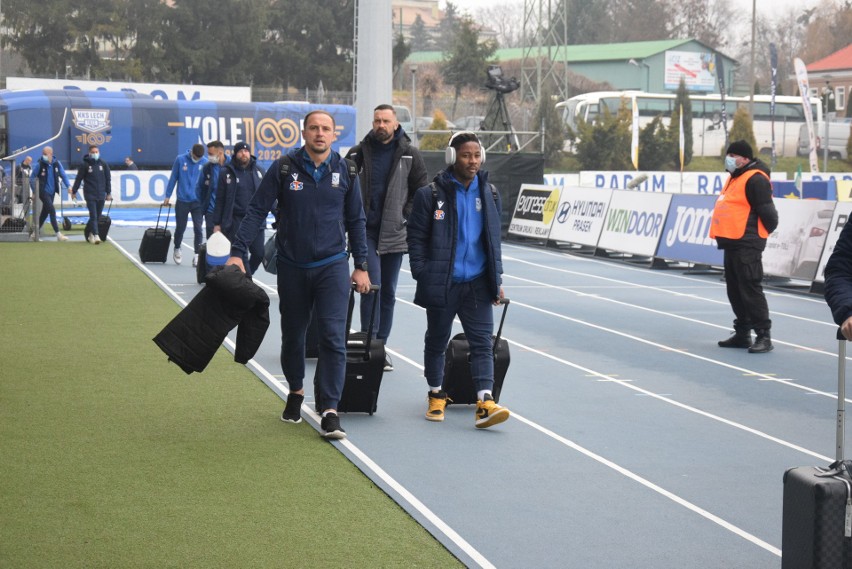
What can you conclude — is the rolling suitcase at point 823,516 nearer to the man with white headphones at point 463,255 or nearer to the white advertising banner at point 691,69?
the man with white headphones at point 463,255

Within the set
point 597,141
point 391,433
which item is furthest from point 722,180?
point 391,433

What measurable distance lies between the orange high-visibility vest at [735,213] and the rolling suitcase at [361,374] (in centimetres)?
492

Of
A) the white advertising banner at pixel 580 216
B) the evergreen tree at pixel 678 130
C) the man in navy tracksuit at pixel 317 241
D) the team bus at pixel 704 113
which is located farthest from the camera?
the team bus at pixel 704 113

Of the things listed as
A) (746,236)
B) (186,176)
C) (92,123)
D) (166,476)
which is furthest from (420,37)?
(166,476)

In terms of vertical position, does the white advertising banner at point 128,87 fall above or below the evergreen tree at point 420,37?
below

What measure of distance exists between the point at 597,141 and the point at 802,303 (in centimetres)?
4424

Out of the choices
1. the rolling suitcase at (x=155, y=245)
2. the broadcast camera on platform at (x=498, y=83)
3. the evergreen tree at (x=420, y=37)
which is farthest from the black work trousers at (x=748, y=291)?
the evergreen tree at (x=420, y=37)

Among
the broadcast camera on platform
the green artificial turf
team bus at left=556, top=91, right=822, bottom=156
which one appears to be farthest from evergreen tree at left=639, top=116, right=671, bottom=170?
the green artificial turf

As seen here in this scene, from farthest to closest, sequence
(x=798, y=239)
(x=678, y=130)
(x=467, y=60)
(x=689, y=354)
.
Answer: (x=467, y=60) → (x=678, y=130) → (x=798, y=239) → (x=689, y=354)

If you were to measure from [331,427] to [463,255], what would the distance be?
1.49m

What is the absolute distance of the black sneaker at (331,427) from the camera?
786 cm

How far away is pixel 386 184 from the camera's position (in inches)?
379

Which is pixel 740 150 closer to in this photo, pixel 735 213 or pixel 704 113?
pixel 735 213

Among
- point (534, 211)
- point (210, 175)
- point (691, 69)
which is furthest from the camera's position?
point (691, 69)
